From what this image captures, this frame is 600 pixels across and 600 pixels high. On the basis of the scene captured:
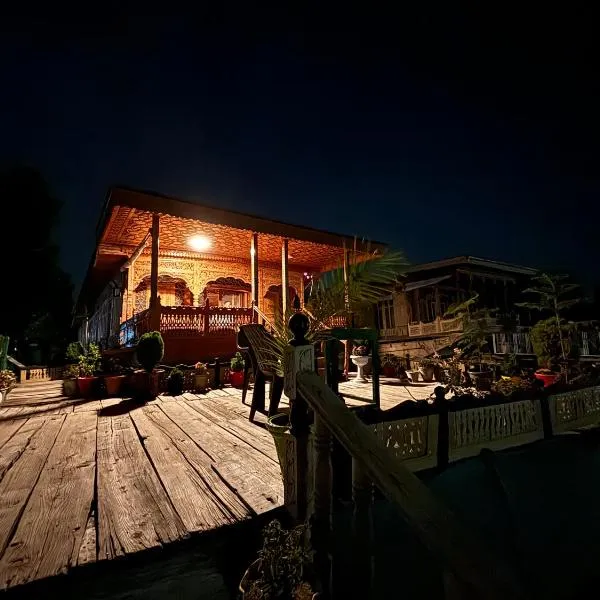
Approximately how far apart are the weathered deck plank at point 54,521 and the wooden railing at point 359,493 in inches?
46.9

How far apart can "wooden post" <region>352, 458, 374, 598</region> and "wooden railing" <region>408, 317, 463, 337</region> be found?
44.0ft

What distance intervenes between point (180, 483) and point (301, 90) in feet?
137

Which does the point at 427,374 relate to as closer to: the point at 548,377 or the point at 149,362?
the point at 548,377

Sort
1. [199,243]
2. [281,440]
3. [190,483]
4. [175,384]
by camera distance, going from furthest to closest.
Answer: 1. [199,243]
2. [175,384]
3. [190,483]
4. [281,440]

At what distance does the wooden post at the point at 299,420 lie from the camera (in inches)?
73.5

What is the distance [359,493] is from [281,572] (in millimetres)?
493

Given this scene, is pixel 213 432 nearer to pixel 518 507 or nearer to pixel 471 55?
pixel 518 507

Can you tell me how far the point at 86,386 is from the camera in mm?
6426

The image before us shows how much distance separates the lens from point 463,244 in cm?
8669

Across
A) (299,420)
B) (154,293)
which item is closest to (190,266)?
(154,293)

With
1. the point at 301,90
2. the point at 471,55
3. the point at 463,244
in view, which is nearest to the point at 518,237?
the point at 463,244

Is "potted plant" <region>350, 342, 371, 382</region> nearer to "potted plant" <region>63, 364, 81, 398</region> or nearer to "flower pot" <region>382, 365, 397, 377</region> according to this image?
"flower pot" <region>382, 365, 397, 377</region>

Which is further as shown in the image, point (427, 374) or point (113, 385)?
point (427, 374)

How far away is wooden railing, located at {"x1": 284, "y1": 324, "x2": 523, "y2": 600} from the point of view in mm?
911
